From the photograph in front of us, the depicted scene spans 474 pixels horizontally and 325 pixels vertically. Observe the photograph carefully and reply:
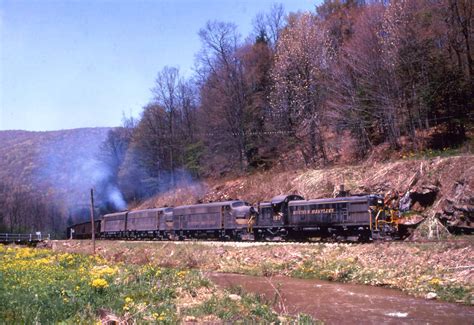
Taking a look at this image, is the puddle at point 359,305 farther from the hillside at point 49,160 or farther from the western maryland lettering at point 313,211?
the hillside at point 49,160

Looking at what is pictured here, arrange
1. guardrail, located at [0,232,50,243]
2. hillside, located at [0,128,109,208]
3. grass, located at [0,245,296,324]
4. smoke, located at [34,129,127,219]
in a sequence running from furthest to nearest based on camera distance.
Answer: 1. hillside, located at [0,128,109,208]
2. smoke, located at [34,129,127,219]
3. guardrail, located at [0,232,50,243]
4. grass, located at [0,245,296,324]

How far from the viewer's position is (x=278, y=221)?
102 feet

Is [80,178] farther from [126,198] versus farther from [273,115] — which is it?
[273,115]

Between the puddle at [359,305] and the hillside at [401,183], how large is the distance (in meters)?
8.53

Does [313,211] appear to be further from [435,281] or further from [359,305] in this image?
[359,305]

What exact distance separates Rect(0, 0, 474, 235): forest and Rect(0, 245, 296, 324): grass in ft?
80.8

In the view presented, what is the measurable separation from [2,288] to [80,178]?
70311 mm

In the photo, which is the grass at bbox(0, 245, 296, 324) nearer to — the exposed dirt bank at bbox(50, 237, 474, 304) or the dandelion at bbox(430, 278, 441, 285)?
the dandelion at bbox(430, 278, 441, 285)

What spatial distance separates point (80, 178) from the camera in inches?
3086

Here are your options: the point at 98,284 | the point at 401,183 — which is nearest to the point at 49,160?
the point at 401,183

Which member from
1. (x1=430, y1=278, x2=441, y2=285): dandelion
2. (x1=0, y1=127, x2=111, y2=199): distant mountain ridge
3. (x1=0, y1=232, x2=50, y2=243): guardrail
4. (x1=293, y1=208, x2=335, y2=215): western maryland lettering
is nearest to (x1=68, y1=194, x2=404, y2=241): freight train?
(x1=293, y1=208, x2=335, y2=215): western maryland lettering

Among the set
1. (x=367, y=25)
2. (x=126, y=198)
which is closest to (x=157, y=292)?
(x=367, y=25)

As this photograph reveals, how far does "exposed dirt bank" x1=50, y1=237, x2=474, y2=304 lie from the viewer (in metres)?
16.9

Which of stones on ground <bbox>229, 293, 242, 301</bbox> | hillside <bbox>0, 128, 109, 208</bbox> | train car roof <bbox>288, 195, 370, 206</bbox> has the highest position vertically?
hillside <bbox>0, 128, 109, 208</bbox>
